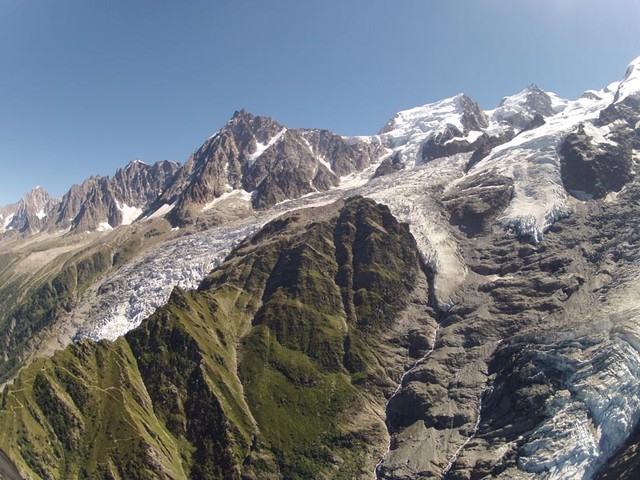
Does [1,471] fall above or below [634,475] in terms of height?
above
